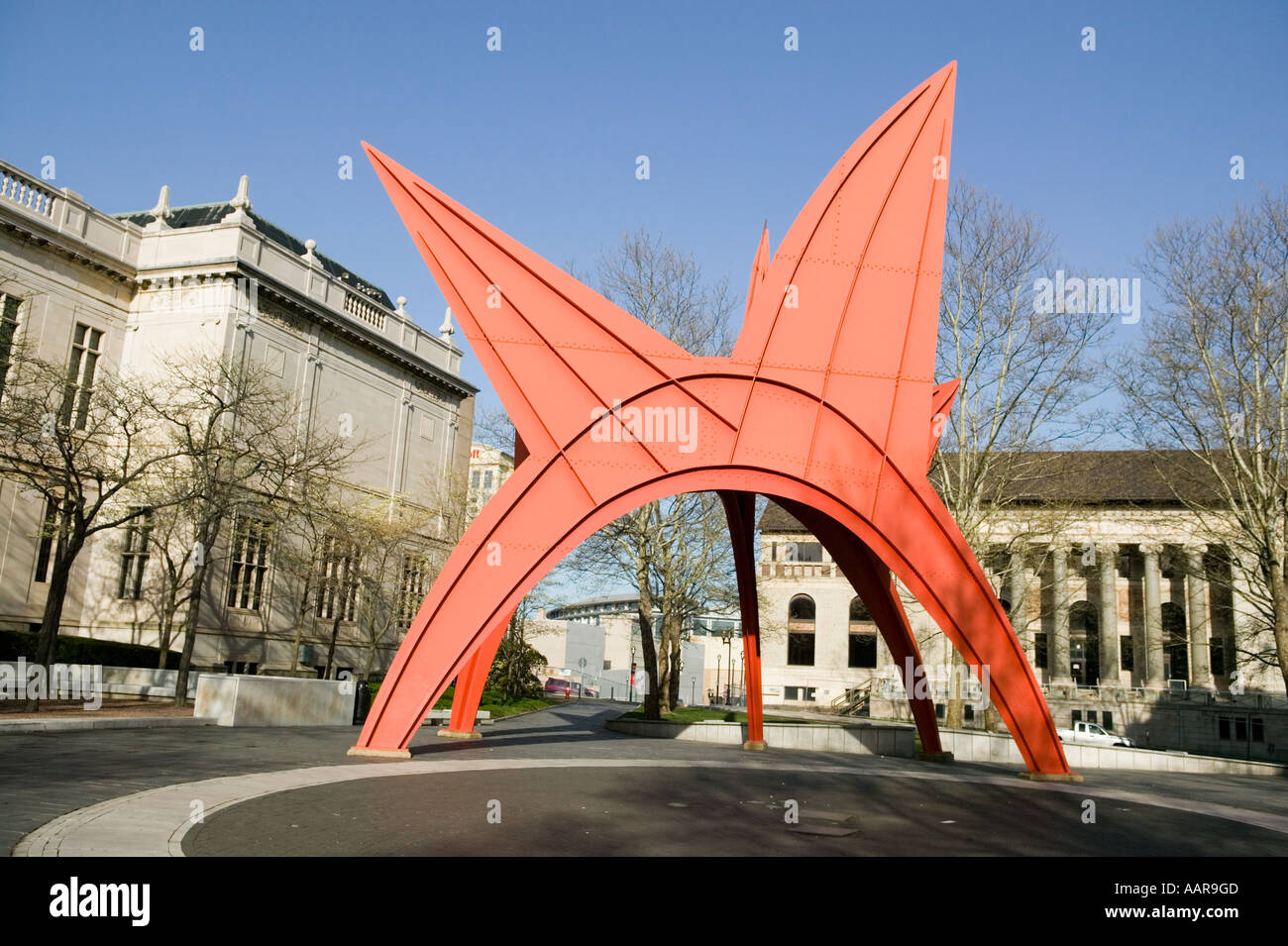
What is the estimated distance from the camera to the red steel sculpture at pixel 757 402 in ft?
49.5

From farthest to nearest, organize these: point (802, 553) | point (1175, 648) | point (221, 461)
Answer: point (802, 553) < point (1175, 648) < point (221, 461)

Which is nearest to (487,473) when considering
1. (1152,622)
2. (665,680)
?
(665,680)

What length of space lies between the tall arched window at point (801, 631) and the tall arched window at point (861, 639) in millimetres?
2707

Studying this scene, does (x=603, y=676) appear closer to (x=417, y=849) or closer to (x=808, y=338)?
(x=808, y=338)

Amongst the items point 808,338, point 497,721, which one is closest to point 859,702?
point 497,721

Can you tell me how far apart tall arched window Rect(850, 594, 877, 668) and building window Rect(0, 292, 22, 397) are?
49590 mm

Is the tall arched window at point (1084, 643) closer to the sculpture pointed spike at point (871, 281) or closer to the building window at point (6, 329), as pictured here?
the sculpture pointed spike at point (871, 281)

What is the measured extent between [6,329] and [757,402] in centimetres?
2691

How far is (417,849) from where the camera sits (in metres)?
8.04

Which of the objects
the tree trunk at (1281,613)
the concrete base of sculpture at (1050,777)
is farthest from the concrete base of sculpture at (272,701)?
the tree trunk at (1281,613)

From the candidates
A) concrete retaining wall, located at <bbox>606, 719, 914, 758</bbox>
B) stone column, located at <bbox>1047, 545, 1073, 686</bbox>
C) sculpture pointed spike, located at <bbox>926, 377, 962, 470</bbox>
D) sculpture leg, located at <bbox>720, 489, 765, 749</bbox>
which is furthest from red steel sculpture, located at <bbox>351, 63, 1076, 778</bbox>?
stone column, located at <bbox>1047, 545, 1073, 686</bbox>

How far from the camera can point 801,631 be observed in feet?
215

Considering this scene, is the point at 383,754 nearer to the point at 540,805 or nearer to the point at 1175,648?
the point at 540,805
